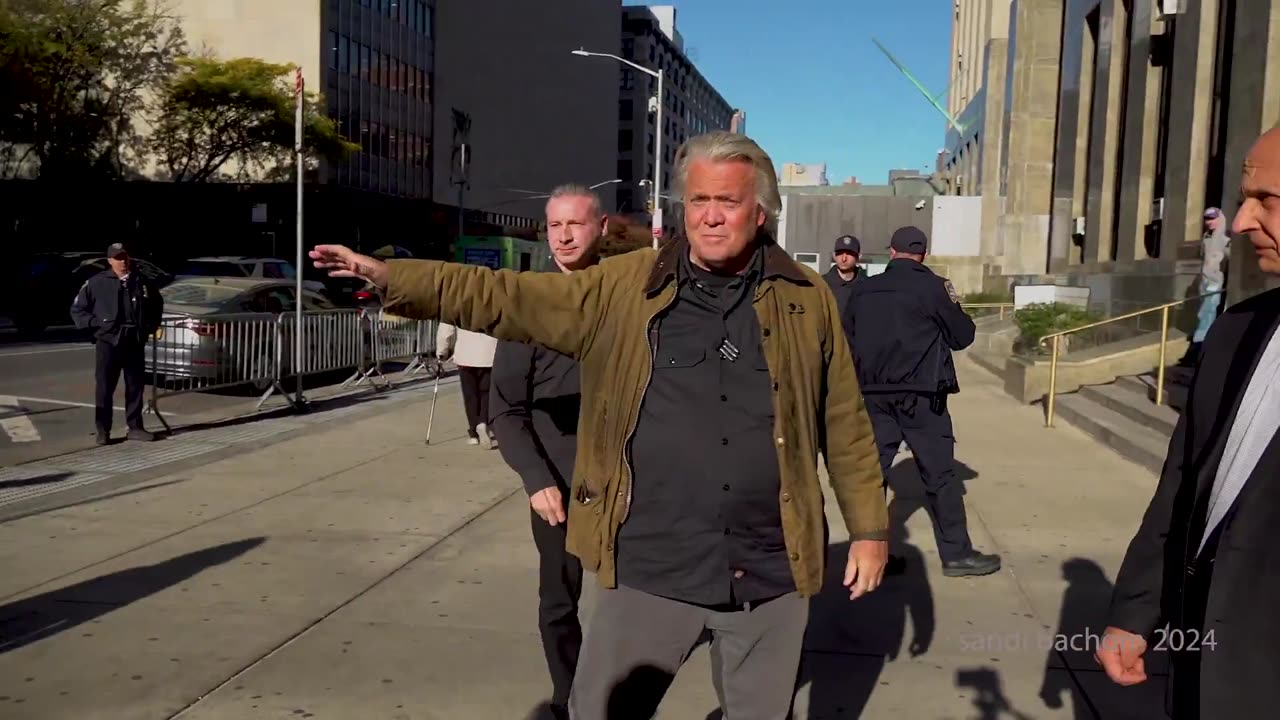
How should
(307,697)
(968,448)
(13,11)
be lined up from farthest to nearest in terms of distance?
1. (13,11)
2. (968,448)
3. (307,697)

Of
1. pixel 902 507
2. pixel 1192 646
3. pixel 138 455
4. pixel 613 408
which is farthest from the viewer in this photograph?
pixel 138 455

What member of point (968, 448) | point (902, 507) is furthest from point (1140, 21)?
point (902, 507)

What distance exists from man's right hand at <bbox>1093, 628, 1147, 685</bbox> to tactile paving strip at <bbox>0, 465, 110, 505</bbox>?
23.7 ft

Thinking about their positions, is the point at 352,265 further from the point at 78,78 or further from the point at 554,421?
the point at 78,78

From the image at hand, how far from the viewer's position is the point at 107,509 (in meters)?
7.24

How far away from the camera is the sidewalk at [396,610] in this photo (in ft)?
14.2

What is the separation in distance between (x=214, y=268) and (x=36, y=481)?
1814 cm

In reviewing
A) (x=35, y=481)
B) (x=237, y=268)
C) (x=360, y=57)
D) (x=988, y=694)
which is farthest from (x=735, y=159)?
(x=360, y=57)

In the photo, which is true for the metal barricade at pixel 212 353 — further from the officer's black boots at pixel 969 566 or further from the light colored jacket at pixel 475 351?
the officer's black boots at pixel 969 566

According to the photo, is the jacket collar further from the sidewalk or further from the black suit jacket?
the sidewalk

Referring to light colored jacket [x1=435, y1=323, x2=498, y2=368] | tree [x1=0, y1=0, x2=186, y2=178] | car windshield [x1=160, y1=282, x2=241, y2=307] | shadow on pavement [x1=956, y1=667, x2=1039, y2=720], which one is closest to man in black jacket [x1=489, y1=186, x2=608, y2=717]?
shadow on pavement [x1=956, y1=667, x2=1039, y2=720]

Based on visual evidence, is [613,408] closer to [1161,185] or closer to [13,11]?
[1161,185]

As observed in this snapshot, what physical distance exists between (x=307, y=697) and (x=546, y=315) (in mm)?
2318

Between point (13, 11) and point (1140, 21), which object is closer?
point (1140, 21)
